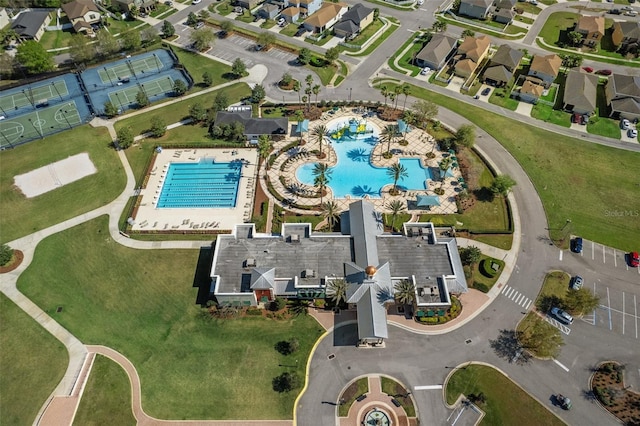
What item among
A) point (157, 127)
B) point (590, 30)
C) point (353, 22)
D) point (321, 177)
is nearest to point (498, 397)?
point (321, 177)

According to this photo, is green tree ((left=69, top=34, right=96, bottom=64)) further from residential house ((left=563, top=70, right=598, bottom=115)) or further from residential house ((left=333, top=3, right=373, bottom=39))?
residential house ((left=563, top=70, right=598, bottom=115))

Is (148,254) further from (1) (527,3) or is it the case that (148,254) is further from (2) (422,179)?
(1) (527,3)

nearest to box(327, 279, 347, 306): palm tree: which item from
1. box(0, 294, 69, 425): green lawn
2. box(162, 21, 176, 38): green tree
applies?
box(0, 294, 69, 425): green lawn

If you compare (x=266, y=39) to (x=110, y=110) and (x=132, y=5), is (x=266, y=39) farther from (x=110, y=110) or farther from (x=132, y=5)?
(x=132, y=5)

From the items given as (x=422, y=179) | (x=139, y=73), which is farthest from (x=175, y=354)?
(x=139, y=73)

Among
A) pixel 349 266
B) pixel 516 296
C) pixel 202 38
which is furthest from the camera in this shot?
pixel 202 38

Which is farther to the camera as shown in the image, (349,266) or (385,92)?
(385,92)

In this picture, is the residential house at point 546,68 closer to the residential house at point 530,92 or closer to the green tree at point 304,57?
the residential house at point 530,92
